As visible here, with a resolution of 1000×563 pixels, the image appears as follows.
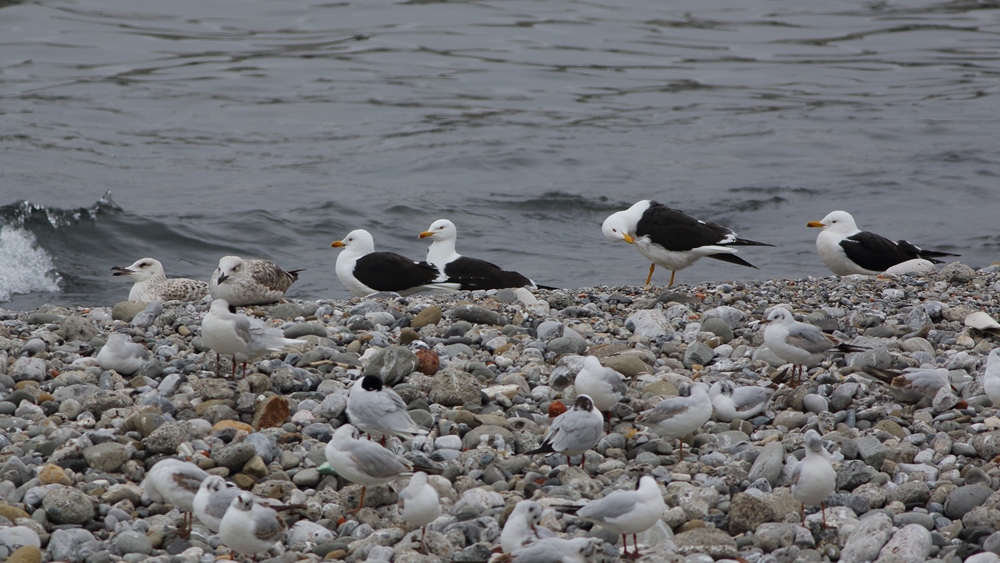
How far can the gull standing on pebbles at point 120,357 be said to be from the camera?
647 cm

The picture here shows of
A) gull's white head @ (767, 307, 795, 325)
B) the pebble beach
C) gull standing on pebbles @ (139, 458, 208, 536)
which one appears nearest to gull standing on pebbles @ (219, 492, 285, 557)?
the pebble beach

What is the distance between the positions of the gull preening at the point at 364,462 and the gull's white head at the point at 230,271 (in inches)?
176

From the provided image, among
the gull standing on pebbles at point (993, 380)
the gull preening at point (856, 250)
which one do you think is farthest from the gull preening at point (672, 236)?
the gull standing on pebbles at point (993, 380)

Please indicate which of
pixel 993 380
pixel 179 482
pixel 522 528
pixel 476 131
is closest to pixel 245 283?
pixel 179 482

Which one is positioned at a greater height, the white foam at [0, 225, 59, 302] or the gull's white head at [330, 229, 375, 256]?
the gull's white head at [330, 229, 375, 256]

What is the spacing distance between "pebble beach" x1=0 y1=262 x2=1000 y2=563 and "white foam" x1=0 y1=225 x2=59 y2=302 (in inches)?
174

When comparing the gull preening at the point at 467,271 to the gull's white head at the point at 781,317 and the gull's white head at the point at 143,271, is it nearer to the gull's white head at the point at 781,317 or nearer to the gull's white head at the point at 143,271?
the gull's white head at the point at 143,271

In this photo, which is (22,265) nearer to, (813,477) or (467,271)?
(467,271)

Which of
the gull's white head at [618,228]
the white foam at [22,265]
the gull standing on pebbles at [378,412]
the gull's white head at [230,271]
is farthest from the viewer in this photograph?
the white foam at [22,265]

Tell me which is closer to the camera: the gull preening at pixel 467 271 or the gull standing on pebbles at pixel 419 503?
the gull standing on pebbles at pixel 419 503

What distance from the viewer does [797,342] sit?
6.19m

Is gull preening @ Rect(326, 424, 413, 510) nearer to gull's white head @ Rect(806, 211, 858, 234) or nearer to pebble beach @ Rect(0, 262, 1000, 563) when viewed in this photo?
pebble beach @ Rect(0, 262, 1000, 563)

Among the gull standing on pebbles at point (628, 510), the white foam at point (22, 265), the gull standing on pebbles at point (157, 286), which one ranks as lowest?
the white foam at point (22, 265)

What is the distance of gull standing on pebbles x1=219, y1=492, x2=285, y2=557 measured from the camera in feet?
14.1
